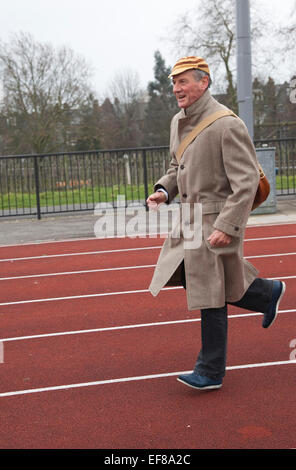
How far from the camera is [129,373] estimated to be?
4.73 metres

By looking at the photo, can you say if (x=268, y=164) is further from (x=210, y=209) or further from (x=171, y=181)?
(x=210, y=209)

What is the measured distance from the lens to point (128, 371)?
15.7ft

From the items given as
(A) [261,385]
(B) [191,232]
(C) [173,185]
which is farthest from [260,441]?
(C) [173,185]

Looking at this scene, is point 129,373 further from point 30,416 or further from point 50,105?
point 50,105

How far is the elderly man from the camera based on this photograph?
3.87m

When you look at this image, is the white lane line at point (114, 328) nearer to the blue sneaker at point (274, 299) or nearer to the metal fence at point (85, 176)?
the blue sneaker at point (274, 299)

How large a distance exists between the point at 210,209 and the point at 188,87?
2.41 ft

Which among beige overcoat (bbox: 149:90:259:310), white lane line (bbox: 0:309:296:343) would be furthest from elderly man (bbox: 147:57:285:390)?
white lane line (bbox: 0:309:296:343)

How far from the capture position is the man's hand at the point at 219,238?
3.89 metres

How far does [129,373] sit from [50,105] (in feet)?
109

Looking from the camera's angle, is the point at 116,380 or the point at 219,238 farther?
the point at 116,380

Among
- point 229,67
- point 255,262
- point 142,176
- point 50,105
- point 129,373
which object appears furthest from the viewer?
point 50,105

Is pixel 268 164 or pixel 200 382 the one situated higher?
pixel 268 164

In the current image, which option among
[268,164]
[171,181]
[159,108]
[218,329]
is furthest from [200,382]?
[159,108]
